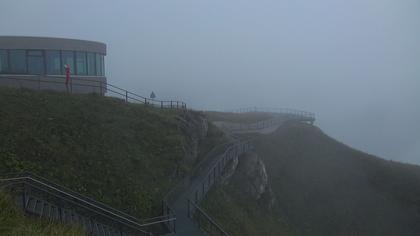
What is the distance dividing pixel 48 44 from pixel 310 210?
20.8 metres

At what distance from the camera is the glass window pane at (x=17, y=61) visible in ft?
99.7

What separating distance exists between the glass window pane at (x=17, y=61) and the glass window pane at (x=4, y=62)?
226 millimetres

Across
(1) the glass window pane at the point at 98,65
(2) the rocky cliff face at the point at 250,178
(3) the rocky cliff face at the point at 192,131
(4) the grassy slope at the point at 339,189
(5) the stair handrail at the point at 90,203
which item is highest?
(1) the glass window pane at the point at 98,65

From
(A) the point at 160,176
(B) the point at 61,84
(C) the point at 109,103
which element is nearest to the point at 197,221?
(A) the point at 160,176

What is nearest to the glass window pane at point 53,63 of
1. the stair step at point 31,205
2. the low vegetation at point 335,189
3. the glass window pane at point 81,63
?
the glass window pane at point 81,63

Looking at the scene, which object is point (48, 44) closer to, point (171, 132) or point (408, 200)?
point (171, 132)

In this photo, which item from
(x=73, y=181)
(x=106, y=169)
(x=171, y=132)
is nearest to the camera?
(x=73, y=181)

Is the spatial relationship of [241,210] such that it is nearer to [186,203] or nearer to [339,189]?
[186,203]

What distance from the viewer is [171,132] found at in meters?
26.6

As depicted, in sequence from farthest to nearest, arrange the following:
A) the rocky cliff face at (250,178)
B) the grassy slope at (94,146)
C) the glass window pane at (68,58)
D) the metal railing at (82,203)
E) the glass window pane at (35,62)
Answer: the glass window pane at (68,58) → the glass window pane at (35,62) → the rocky cliff face at (250,178) → the grassy slope at (94,146) → the metal railing at (82,203)

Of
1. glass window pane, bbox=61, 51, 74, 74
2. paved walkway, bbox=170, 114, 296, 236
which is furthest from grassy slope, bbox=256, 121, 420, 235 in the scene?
glass window pane, bbox=61, 51, 74, 74

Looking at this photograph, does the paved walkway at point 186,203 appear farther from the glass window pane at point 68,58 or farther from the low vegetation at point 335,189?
the glass window pane at point 68,58

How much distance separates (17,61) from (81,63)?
3959mm

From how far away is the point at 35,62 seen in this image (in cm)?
3080
